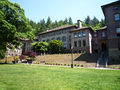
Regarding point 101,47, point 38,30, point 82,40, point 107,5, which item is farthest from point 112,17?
point 38,30

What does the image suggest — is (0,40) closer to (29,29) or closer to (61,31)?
(29,29)

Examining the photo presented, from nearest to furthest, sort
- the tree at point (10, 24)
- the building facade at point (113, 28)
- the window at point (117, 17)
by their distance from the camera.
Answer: the tree at point (10, 24)
the building facade at point (113, 28)
the window at point (117, 17)

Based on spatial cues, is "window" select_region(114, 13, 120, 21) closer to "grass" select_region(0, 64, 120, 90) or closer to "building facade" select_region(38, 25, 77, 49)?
"grass" select_region(0, 64, 120, 90)

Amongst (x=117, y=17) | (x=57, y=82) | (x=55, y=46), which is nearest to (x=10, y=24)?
(x=57, y=82)

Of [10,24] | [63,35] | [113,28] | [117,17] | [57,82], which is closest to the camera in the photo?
[57,82]

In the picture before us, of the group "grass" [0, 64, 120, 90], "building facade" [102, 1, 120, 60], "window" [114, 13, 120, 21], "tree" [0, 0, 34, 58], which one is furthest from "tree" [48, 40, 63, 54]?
"grass" [0, 64, 120, 90]

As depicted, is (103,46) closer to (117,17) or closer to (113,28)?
(113,28)

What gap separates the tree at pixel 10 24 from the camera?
64.4 feet

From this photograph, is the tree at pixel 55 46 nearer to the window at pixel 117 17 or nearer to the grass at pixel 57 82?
the window at pixel 117 17

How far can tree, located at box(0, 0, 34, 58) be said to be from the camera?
1964cm

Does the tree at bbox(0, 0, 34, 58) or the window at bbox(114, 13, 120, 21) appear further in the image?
the window at bbox(114, 13, 120, 21)

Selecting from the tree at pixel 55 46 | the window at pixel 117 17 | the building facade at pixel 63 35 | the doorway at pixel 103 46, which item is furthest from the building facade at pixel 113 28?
the tree at pixel 55 46

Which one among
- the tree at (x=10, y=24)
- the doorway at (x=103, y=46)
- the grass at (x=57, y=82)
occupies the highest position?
the tree at (x=10, y=24)

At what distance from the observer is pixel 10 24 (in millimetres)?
20391
